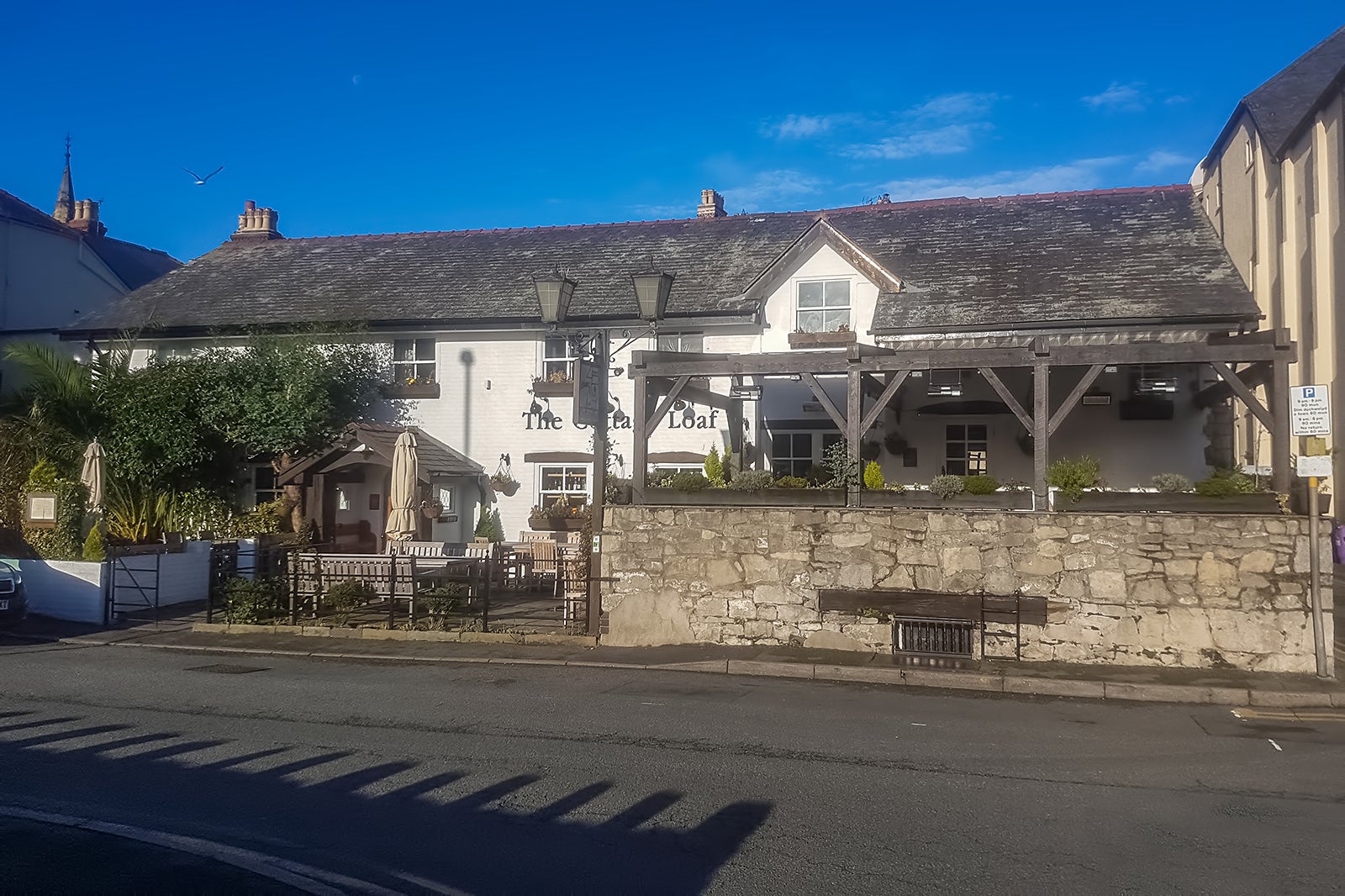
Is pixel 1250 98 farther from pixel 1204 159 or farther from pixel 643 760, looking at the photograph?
pixel 643 760

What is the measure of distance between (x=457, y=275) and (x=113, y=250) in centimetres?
1668

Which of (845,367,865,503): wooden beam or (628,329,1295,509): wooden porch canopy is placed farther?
(845,367,865,503): wooden beam

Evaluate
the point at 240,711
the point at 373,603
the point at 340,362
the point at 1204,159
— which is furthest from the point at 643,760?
the point at 1204,159

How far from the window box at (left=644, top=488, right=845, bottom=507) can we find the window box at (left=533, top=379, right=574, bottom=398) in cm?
740

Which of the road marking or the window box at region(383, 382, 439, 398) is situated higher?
the window box at region(383, 382, 439, 398)

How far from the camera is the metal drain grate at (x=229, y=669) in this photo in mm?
12188

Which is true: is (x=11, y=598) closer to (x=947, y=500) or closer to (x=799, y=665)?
(x=799, y=665)

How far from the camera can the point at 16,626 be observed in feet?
50.8

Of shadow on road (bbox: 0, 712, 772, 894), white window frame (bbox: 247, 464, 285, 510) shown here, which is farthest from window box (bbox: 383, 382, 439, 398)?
shadow on road (bbox: 0, 712, 772, 894)

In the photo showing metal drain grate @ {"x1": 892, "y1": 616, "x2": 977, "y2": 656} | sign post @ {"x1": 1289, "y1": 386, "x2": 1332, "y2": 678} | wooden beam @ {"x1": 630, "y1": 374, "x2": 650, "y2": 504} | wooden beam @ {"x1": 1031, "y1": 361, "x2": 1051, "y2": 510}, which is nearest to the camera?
sign post @ {"x1": 1289, "y1": 386, "x2": 1332, "y2": 678}

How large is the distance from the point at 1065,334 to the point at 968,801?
1274cm

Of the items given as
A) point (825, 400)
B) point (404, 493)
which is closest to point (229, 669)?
point (404, 493)

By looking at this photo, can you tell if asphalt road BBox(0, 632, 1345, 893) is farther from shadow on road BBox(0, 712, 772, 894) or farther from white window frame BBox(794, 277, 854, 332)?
white window frame BBox(794, 277, 854, 332)

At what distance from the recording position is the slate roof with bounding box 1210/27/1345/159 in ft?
73.2
